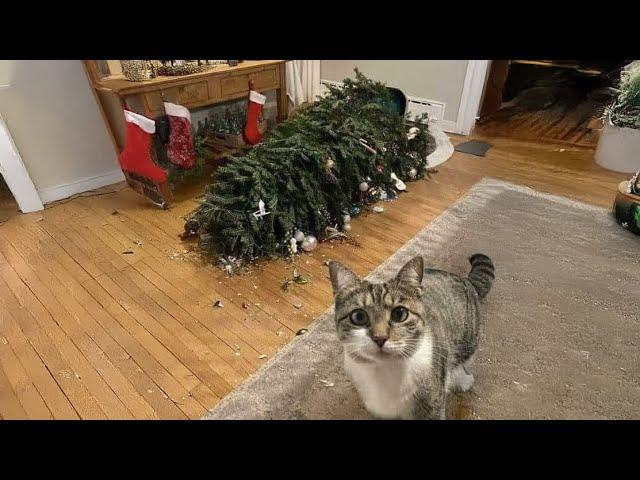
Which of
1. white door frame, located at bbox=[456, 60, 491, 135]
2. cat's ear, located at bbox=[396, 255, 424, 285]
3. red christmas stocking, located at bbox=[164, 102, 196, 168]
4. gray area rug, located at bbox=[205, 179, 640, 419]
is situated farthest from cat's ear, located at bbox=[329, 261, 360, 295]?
white door frame, located at bbox=[456, 60, 491, 135]

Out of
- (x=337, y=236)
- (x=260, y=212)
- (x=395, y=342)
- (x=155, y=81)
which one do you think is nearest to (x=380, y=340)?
(x=395, y=342)

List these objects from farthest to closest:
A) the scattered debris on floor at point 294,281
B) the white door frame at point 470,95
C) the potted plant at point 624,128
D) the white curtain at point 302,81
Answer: the white curtain at point 302,81 < the white door frame at point 470,95 < the potted plant at point 624,128 < the scattered debris on floor at point 294,281

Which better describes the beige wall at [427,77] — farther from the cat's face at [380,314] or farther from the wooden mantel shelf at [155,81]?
the cat's face at [380,314]

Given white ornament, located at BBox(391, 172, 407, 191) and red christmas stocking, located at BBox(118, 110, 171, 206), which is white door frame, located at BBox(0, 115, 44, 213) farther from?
white ornament, located at BBox(391, 172, 407, 191)

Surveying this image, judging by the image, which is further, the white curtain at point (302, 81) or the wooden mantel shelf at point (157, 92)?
the white curtain at point (302, 81)

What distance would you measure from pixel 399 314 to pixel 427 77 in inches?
128

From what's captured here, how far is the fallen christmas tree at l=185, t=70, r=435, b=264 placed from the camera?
1.82 meters

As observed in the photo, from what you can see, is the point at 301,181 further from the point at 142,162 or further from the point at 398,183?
the point at 142,162

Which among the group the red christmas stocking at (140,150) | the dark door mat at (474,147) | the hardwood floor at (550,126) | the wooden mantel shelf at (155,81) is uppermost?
the wooden mantel shelf at (155,81)

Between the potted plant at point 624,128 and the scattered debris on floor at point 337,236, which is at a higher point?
the potted plant at point 624,128

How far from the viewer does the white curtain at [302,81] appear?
3.85m

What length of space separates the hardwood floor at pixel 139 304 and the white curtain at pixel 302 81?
6.42 ft

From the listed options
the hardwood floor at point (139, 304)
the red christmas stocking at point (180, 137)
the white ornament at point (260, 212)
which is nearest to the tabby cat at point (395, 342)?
the hardwood floor at point (139, 304)
